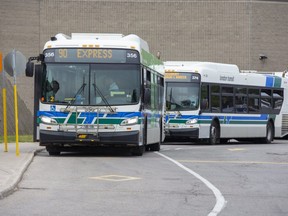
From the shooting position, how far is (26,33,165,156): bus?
63.2ft

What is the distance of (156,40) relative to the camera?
1906 inches

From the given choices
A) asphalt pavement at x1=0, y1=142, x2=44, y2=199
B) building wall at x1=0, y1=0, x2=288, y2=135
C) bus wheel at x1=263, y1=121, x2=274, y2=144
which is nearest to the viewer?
asphalt pavement at x1=0, y1=142, x2=44, y2=199

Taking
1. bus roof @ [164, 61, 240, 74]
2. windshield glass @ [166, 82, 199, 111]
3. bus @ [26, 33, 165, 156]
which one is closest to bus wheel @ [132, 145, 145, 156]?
bus @ [26, 33, 165, 156]

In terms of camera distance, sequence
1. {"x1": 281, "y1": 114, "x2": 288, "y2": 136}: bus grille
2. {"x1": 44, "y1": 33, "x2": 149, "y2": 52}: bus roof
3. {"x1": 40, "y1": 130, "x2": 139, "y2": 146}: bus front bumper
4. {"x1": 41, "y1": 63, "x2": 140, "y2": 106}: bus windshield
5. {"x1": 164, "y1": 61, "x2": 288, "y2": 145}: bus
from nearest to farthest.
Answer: {"x1": 40, "y1": 130, "x2": 139, "y2": 146}: bus front bumper, {"x1": 41, "y1": 63, "x2": 140, "y2": 106}: bus windshield, {"x1": 44, "y1": 33, "x2": 149, "y2": 52}: bus roof, {"x1": 164, "y1": 61, "x2": 288, "y2": 145}: bus, {"x1": 281, "y1": 114, "x2": 288, "y2": 136}: bus grille

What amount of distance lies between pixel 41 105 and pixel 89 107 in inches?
51.2

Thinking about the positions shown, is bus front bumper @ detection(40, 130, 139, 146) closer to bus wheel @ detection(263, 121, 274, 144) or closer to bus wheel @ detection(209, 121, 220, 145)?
bus wheel @ detection(209, 121, 220, 145)

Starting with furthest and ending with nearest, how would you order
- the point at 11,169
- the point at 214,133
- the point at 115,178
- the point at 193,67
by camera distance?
the point at 214,133
the point at 193,67
the point at 11,169
the point at 115,178

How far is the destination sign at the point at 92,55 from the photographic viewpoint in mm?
19578

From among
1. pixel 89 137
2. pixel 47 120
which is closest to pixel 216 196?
pixel 89 137

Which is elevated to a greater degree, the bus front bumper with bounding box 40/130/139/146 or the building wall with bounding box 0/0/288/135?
the building wall with bounding box 0/0/288/135

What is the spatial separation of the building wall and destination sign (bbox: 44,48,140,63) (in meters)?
27.8

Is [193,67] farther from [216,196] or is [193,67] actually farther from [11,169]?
[216,196]

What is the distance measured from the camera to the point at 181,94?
93.7 feet

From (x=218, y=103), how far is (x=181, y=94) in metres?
2.00
